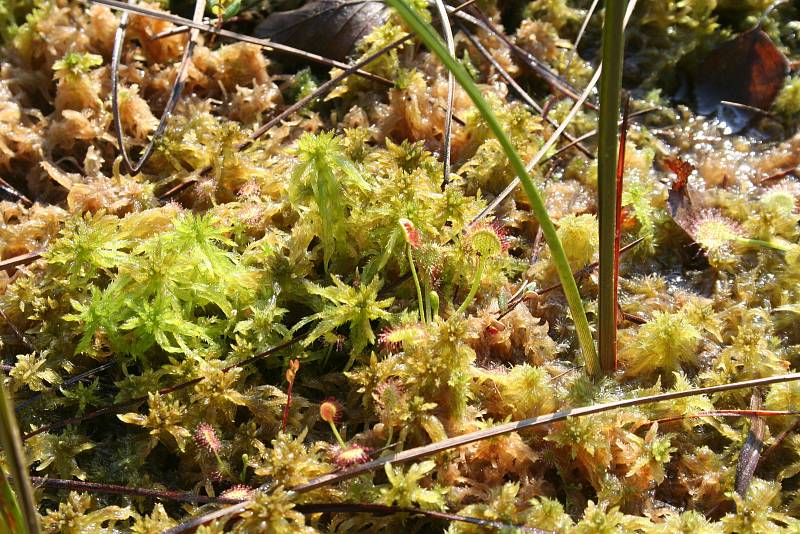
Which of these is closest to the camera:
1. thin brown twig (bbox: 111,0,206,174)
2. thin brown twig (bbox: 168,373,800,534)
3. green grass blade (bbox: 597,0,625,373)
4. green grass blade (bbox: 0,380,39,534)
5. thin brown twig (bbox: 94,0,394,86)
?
green grass blade (bbox: 0,380,39,534)

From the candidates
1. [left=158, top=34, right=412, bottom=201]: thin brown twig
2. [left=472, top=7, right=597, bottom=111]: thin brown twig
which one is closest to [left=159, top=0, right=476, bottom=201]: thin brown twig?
[left=158, top=34, right=412, bottom=201]: thin brown twig

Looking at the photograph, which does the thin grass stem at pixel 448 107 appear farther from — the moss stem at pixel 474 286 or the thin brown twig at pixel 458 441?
the thin brown twig at pixel 458 441

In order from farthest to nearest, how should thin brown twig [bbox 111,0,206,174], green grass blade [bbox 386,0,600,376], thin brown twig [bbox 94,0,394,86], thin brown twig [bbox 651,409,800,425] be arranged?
1. thin brown twig [bbox 94,0,394,86]
2. thin brown twig [bbox 111,0,206,174]
3. thin brown twig [bbox 651,409,800,425]
4. green grass blade [bbox 386,0,600,376]

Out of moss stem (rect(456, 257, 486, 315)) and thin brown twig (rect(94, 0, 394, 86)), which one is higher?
thin brown twig (rect(94, 0, 394, 86))

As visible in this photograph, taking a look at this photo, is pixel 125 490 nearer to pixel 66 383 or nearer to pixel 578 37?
pixel 66 383

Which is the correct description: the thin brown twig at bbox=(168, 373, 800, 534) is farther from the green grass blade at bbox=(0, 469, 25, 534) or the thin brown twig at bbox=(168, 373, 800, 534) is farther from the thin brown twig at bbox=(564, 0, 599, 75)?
the thin brown twig at bbox=(564, 0, 599, 75)

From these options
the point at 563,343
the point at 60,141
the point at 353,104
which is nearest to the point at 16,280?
the point at 60,141

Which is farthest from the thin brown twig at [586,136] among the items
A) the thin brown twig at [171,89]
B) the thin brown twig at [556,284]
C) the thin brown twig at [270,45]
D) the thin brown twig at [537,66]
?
the thin brown twig at [171,89]
